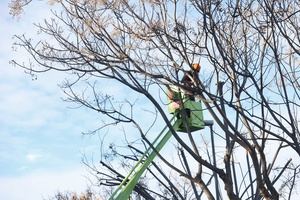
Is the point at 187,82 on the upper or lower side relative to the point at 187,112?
lower

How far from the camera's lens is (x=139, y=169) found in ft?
20.5

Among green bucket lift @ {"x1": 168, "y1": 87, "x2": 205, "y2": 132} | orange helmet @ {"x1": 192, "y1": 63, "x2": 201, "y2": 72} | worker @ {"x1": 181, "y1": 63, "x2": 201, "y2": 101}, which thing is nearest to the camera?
worker @ {"x1": 181, "y1": 63, "x2": 201, "y2": 101}

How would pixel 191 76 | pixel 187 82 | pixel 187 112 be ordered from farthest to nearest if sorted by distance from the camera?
pixel 187 112, pixel 187 82, pixel 191 76

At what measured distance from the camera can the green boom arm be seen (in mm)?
5953

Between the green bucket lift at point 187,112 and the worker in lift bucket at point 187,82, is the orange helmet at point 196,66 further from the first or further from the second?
the green bucket lift at point 187,112

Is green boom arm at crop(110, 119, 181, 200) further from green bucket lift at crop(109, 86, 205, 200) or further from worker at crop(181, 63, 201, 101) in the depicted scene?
worker at crop(181, 63, 201, 101)

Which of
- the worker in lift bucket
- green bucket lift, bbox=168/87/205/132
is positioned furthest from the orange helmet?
green bucket lift, bbox=168/87/205/132

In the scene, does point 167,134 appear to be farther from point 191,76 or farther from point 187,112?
point 191,76

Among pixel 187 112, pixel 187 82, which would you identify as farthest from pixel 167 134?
pixel 187 82

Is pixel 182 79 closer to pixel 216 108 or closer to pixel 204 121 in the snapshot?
pixel 216 108

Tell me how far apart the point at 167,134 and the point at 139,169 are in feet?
1.85

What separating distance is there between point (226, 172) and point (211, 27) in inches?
69.5

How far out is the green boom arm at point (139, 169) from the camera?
5.95m

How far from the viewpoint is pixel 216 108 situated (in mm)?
4844
